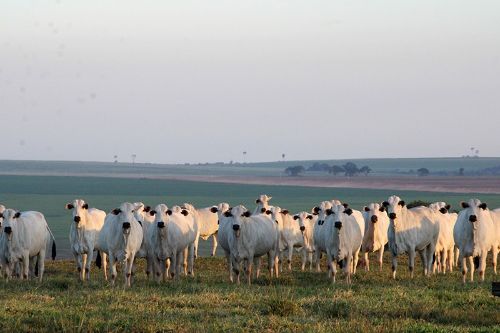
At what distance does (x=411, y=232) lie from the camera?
30.7m

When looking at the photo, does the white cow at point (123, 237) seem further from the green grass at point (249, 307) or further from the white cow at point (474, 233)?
the white cow at point (474, 233)

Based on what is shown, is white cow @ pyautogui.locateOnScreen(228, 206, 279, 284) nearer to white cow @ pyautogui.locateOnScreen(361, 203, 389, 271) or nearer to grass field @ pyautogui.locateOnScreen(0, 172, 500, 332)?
grass field @ pyautogui.locateOnScreen(0, 172, 500, 332)

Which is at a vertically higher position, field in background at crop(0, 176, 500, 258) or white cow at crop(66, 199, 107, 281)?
white cow at crop(66, 199, 107, 281)

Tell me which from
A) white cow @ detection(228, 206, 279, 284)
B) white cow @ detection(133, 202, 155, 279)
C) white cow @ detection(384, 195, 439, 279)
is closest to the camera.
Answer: white cow @ detection(228, 206, 279, 284)

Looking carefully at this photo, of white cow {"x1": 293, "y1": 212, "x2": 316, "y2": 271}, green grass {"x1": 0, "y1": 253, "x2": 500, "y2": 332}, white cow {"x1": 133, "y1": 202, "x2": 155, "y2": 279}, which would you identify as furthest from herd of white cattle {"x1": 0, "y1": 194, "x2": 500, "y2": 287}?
white cow {"x1": 293, "y1": 212, "x2": 316, "y2": 271}

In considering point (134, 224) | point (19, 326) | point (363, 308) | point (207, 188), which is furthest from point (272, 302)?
point (207, 188)

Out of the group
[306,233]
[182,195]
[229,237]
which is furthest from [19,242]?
[182,195]

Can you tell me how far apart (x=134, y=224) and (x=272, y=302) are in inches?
344

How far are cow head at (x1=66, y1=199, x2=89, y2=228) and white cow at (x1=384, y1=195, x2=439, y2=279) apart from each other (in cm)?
896

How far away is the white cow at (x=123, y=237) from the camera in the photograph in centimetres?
2651

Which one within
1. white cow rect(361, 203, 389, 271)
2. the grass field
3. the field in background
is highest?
Result: white cow rect(361, 203, 389, 271)

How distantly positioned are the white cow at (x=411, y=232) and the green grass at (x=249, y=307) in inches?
177

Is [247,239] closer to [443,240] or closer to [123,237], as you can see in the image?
[123,237]

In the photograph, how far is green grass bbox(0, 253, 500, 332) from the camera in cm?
1712
